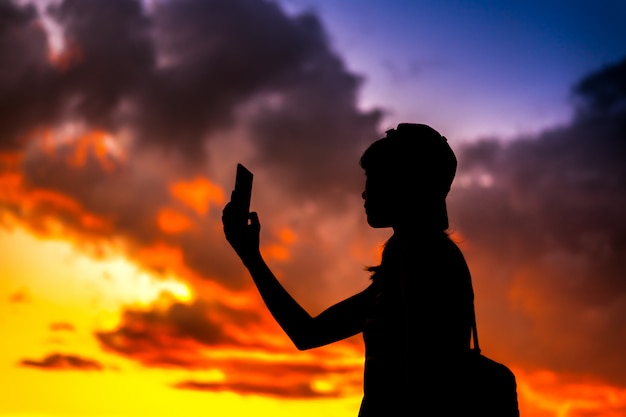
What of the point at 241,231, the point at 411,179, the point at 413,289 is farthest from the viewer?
the point at 241,231

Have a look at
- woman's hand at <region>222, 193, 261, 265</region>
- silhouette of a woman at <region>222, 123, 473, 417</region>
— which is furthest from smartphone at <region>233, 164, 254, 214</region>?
silhouette of a woman at <region>222, 123, 473, 417</region>

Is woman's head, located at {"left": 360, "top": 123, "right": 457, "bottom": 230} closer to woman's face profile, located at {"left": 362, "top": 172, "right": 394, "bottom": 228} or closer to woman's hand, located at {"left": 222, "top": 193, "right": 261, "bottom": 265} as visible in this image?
woman's face profile, located at {"left": 362, "top": 172, "right": 394, "bottom": 228}

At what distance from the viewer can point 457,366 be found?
4.08m

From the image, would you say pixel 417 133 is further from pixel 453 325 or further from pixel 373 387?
pixel 373 387

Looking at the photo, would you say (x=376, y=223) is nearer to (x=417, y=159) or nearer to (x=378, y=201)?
(x=378, y=201)

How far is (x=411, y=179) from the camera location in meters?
4.64

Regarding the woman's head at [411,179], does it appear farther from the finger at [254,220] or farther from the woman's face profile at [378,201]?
the finger at [254,220]

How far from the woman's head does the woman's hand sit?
1115mm

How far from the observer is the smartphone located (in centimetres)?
561

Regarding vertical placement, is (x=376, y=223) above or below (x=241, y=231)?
below

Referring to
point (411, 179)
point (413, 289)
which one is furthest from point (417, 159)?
point (413, 289)

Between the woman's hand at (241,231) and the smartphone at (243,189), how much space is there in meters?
0.04

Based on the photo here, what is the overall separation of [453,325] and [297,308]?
1.53 meters

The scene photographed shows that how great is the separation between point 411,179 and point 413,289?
87 centimetres
